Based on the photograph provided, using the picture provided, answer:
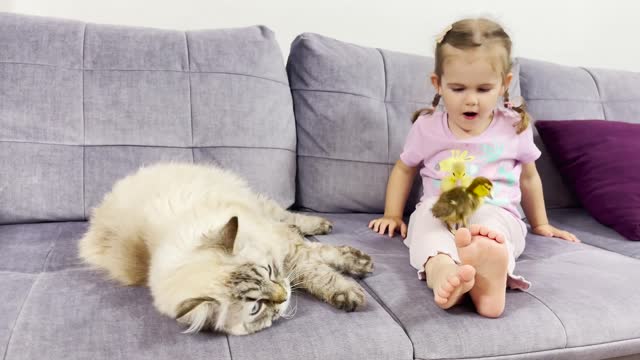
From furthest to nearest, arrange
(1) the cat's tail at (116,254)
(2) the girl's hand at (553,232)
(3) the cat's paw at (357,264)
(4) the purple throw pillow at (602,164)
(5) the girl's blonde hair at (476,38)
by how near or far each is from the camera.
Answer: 1. (4) the purple throw pillow at (602,164)
2. (2) the girl's hand at (553,232)
3. (5) the girl's blonde hair at (476,38)
4. (3) the cat's paw at (357,264)
5. (1) the cat's tail at (116,254)

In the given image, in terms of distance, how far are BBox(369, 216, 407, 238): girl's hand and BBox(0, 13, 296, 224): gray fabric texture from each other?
1.21ft

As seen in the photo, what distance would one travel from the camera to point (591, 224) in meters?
2.06

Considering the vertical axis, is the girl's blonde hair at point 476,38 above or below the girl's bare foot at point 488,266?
above

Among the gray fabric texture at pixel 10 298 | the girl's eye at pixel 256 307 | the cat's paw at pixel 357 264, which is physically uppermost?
the girl's eye at pixel 256 307

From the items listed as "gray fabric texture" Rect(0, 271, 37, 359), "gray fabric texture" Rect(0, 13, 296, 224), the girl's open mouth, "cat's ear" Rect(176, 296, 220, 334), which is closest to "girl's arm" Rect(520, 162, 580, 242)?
the girl's open mouth

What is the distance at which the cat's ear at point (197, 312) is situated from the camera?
3.28 feet

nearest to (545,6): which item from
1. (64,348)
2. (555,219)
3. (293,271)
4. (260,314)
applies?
(555,219)

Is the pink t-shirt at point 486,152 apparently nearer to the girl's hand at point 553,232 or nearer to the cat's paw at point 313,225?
the girl's hand at point 553,232

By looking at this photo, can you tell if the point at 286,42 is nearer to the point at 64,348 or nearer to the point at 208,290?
the point at 208,290

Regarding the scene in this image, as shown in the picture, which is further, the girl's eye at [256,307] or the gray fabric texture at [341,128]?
the gray fabric texture at [341,128]

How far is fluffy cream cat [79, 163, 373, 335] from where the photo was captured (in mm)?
1090

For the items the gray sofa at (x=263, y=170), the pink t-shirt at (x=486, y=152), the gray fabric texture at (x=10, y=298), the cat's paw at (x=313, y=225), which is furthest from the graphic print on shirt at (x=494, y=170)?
the gray fabric texture at (x=10, y=298)

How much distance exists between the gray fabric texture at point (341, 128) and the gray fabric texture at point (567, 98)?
71 cm

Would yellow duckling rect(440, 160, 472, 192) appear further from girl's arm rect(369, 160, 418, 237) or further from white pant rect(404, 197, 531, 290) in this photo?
girl's arm rect(369, 160, 418, 237)
